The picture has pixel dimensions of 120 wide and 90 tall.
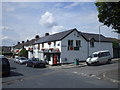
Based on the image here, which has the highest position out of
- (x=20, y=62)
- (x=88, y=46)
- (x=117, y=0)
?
(x=117, y=0)

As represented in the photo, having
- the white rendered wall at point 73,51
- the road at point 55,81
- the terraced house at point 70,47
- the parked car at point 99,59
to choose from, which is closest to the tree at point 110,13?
the road at point 55,81

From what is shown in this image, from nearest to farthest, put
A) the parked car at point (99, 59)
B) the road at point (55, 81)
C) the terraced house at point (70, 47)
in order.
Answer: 1. the road at point (55, 81)
2. the parked car at point (99, 59)
3. the terraced house at point (70, 47)

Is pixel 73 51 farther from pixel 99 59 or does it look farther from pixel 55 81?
pixel 55 81

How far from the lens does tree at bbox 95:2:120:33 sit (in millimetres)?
13587

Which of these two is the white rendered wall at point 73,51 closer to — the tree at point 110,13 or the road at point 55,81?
the road at point 55,81

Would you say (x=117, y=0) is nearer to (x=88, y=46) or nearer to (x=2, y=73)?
(x=2, y=73)

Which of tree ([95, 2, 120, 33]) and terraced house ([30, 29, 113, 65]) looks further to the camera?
terraced house ([30, 29, 113, 65])

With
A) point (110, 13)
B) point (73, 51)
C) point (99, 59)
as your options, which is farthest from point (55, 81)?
point (73, 51)

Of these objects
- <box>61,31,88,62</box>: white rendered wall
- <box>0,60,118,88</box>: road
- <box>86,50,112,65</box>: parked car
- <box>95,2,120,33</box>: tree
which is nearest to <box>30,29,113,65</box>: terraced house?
<box>61,31,88,62</box>: white rendered wall

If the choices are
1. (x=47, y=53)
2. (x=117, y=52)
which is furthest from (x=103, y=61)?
(x=117, y=52)

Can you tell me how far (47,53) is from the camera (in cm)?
3488

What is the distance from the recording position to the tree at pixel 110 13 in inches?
535

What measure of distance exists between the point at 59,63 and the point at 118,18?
700 inches

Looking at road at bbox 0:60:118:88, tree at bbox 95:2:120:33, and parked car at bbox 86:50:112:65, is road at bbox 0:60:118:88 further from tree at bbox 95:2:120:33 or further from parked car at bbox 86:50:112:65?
parked car at bbox 86:50:112:65
